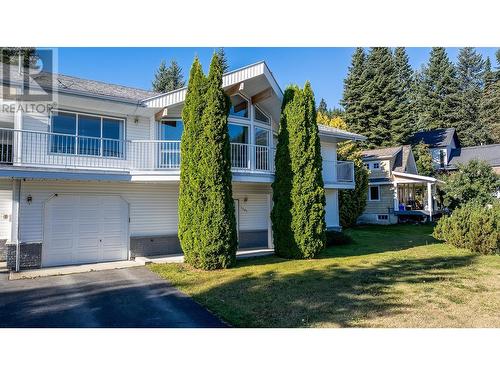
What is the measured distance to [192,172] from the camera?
33.1 ft

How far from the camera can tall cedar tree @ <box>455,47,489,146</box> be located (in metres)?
36.6

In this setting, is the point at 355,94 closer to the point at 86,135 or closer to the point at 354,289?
the point at 86,135

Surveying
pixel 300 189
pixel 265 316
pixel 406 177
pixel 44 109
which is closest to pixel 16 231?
pixel 44 109

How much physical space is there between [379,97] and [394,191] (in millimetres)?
15752

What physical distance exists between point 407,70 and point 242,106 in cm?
3910

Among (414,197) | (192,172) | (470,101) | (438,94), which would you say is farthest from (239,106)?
(470,101)

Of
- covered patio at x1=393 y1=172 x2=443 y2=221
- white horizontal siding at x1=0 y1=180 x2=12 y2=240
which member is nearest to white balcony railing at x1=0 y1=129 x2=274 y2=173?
white horizontal siding at x1=0 y1=180 x2=12 y2=240

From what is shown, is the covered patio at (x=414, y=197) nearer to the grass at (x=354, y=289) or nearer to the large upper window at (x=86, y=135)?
the grass at (x=354, y=289)

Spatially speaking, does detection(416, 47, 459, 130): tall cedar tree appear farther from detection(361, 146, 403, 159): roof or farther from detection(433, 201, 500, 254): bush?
detection(433, 201, 500, 254): bush

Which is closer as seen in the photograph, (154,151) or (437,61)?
(154,151)

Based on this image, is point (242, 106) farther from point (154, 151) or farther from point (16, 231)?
point (16, 231)

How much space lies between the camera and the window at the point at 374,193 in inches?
1018

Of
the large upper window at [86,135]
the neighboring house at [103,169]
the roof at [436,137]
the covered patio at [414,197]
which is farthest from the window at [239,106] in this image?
the roof at [436,137]
